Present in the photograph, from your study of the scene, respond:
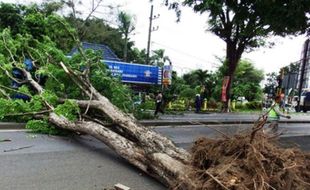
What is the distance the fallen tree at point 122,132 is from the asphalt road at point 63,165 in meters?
0.30

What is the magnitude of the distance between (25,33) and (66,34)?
1629 mm

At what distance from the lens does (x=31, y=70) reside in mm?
14758

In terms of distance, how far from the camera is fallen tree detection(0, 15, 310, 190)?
514cm

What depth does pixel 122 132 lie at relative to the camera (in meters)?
8.90

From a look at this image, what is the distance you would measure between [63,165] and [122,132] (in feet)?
5.60

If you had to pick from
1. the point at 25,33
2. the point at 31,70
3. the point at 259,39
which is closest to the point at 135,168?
the point at 31,70

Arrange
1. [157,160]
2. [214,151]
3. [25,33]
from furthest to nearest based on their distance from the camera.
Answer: [25,33], [157,160], [214,151]

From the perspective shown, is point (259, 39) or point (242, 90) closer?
point (259, 39)

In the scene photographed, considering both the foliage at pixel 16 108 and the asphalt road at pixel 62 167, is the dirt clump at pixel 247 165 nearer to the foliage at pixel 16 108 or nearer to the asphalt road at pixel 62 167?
the asphalt road at pixel 62 167

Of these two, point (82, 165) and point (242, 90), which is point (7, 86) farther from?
point (242, 90)

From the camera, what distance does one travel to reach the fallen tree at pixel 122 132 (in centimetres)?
514

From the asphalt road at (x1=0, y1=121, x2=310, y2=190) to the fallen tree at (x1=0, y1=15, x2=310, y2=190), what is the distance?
1.00ft

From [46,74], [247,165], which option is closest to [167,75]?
[46,74]

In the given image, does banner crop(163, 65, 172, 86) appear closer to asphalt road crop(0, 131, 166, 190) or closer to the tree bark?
the tree bark
